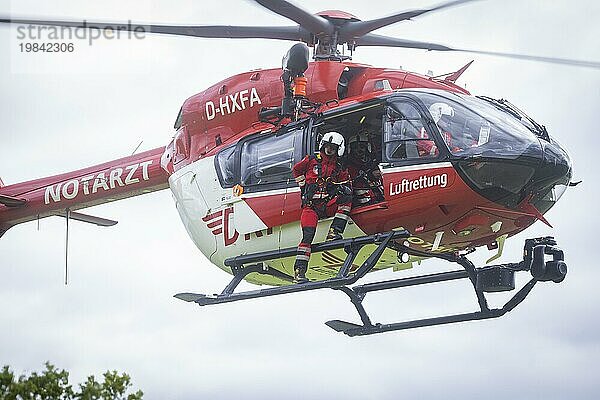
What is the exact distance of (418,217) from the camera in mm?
13406

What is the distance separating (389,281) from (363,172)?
57.9 inches

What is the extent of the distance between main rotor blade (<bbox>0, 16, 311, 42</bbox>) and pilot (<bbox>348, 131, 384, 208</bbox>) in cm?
183

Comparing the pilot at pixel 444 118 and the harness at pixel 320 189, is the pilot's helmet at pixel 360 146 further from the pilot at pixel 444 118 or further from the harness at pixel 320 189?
the pilot at pixel 444 118

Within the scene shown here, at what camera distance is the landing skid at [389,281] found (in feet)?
44.6

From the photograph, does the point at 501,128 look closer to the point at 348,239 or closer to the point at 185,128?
the point at 348,239

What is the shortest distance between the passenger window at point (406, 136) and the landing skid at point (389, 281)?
866mm

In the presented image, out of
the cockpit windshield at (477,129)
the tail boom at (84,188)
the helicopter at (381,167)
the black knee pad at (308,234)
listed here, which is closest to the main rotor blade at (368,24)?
the helicopter at (381,167)

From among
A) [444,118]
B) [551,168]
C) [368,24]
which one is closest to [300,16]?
[368,24]

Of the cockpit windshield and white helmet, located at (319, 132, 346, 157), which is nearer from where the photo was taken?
the cockpit windshield

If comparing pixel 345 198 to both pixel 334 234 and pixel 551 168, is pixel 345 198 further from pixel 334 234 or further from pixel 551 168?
pixel 551 168

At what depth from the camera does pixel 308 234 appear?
1401 cm

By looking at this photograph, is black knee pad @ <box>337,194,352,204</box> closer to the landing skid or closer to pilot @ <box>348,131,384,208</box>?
pilot @ <box>348,131,384,208</box>

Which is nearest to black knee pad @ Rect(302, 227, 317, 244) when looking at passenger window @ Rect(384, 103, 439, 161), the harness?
the harness

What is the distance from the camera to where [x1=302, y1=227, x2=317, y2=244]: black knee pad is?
14.0 m
